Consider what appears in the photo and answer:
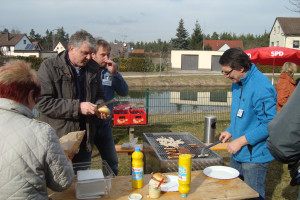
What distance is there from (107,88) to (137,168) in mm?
2007

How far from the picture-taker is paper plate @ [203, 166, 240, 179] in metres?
2.44

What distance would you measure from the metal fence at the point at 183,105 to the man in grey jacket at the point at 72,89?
519 cm

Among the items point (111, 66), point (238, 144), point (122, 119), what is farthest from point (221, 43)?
point (238, 144)

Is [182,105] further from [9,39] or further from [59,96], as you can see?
[9,39]

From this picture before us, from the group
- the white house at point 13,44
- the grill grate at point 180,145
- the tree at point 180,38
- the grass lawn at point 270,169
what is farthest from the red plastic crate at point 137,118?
the white house at point 13,44

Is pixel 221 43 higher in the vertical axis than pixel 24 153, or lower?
higher

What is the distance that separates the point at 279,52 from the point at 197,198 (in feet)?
28.1

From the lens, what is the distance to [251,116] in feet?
8.65

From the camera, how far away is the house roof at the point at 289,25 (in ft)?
143

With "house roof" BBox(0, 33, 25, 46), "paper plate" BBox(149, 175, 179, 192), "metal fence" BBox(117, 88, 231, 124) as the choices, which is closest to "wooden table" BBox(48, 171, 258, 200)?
"paper plate" BBox(149, 175, 179, 192)

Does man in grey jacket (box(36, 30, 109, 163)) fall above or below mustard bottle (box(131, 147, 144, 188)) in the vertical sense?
above

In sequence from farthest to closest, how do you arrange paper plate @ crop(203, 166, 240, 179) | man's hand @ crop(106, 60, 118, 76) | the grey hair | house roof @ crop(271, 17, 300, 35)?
house roof @ crop(271, 17, 300, 35), man's hand @ crop(106, 60, 118, 76), the grey hair, paper plate @ crop(203, 166, 240, 179)

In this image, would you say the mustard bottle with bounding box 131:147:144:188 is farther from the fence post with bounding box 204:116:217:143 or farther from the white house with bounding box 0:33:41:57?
the white house with bounding box 0:33:41:57

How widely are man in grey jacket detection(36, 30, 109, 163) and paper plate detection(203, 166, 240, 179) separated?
1.27 m
